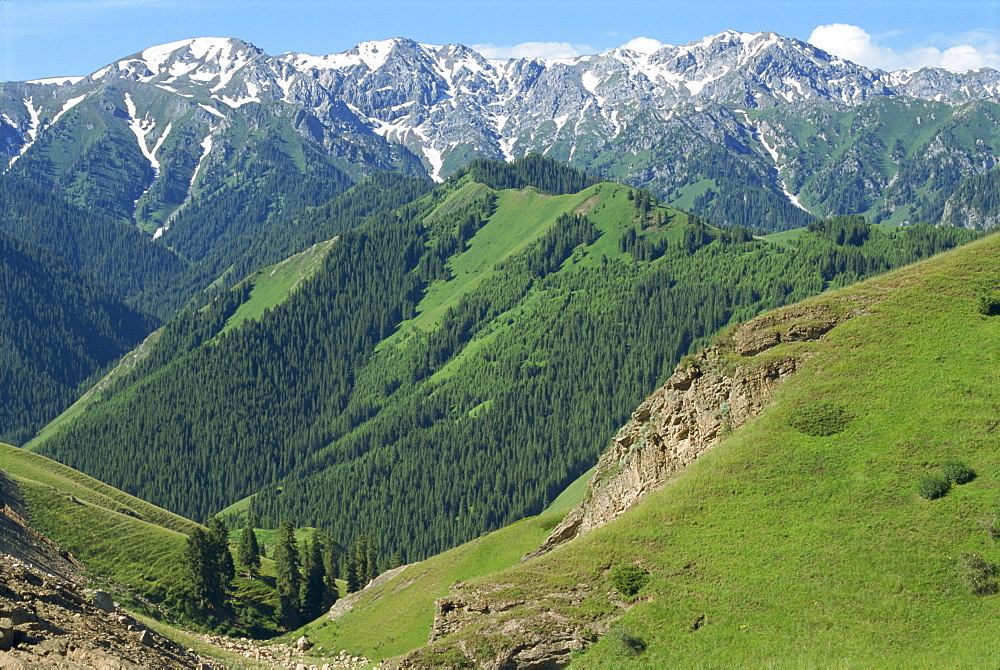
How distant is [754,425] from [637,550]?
1335cm

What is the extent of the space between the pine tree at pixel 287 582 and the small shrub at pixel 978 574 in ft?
306

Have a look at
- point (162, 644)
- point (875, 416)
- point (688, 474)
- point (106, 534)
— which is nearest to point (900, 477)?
point (875, 416)

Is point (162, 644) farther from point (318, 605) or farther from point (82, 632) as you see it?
point (318, 605)

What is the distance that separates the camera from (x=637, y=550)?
51.6 meters

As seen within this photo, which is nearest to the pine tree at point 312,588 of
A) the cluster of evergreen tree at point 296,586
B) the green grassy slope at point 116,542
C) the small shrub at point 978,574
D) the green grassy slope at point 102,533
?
the cluster of evergreen tree at point 296,586

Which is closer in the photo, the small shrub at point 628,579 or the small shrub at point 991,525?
the small shrub at point 991,525

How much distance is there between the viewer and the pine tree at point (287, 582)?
120 meters

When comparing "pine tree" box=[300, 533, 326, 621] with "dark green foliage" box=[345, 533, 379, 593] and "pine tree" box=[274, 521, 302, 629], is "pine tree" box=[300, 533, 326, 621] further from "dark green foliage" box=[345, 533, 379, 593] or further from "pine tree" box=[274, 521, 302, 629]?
"dark green foliage" box=[345, 533, 379, 593]

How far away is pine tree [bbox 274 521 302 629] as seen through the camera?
120131mm

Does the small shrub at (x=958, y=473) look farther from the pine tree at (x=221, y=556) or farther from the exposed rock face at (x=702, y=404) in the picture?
the pine tree at (x=221, y=556)

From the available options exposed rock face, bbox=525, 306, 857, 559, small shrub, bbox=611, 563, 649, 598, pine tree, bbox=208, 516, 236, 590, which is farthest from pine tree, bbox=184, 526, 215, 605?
small shrub, bbox=611, 563, 649, 598

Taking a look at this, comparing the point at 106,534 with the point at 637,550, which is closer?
the point at 637,550

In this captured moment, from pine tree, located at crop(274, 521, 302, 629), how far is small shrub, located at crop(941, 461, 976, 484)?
91.6 metres

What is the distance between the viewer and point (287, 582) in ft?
404
